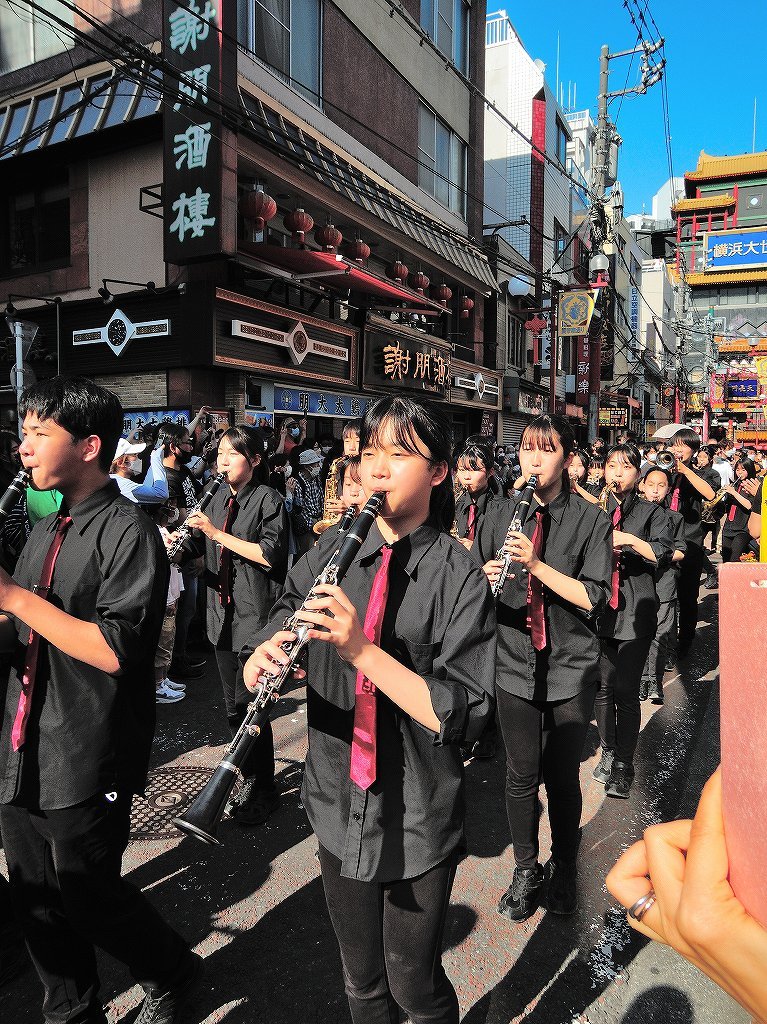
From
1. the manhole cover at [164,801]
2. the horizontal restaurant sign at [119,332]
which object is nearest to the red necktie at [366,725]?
the manhole cover at [164,801]

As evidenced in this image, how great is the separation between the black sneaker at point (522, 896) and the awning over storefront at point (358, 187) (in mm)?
7835

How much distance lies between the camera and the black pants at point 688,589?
7.19 m

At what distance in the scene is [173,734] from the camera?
16.3 feet

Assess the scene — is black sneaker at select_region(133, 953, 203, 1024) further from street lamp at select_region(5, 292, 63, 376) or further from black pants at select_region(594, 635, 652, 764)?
street lamp at select_region(5, 292, 63, 376)

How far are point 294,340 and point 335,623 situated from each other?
39.1 ft

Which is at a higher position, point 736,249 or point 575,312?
point 736,249

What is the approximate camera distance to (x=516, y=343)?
82.8 ft

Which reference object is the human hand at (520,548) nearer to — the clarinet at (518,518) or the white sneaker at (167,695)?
the clarinet at (518,518)

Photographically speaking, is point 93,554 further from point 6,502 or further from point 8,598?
point 6,502

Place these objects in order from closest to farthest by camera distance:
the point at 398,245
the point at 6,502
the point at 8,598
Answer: the point at 8,598 → the point at 6,502 → the point at 398,245

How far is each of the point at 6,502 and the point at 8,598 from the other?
1054 mm

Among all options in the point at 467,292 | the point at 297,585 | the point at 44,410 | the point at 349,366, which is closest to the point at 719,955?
the point at 297,585

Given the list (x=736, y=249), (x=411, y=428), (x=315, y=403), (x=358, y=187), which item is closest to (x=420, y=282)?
(x=358, y=187)

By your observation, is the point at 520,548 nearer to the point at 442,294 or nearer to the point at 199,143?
the point at 199,143
